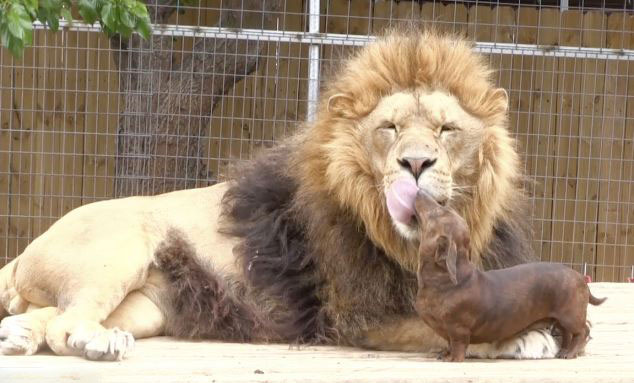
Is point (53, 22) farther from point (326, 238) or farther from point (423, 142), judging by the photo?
point (423, 142)

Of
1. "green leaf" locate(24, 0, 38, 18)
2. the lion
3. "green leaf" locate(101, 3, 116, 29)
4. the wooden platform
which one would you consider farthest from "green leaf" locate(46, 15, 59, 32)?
the wooden platform

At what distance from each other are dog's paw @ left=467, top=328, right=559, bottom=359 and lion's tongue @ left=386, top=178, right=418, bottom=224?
458mm

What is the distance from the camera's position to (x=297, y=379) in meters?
3.14

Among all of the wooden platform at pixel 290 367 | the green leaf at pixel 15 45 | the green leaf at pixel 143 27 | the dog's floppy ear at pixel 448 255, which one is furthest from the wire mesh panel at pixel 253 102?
the dog's floppy ear at pixel 448 255

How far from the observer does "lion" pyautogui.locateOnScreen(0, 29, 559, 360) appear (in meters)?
3.75

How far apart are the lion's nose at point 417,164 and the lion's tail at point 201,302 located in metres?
0.85

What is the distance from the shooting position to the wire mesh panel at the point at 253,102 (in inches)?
303

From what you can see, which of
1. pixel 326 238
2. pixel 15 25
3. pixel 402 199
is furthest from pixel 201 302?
pixel 15 25

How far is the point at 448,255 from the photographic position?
3.41 metres

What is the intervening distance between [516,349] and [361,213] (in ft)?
2.15

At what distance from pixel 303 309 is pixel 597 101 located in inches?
211

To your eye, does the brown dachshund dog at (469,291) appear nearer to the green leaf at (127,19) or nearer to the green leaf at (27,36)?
the green leaf at (27,36)

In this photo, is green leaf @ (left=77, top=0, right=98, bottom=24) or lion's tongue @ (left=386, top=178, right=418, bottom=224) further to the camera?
green leaf @ (left=77, top=0, right=98, bottom=24)

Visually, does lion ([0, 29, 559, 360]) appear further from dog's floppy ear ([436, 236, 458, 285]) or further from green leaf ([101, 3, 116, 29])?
green leaf ([101, 3, 116, 29])
